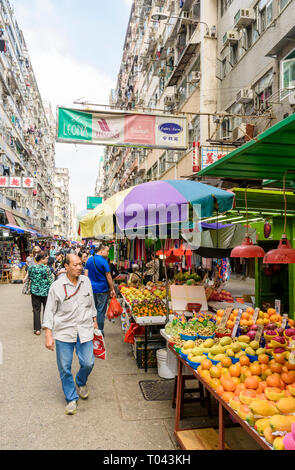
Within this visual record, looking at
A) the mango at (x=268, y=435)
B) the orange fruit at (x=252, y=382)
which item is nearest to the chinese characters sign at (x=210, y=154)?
the orange fruit at (x=252, y=382)

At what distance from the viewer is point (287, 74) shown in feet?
35.9

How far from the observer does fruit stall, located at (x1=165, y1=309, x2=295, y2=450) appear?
2455 millimetres

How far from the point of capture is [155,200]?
16.0 feet

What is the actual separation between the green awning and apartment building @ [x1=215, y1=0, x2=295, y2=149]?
6.31m

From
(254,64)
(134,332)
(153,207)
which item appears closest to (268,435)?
(153,207)

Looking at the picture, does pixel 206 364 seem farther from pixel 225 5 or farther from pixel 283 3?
pixel 225 5

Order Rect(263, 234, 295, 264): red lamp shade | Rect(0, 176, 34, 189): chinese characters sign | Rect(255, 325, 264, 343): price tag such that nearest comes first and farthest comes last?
1. Rect(263, 234, 295, 264): red lamp shade
2. Rect(255, 325, 264, 343): price tag
3. Rect(0, 176, 34, 189): chinese characters sign

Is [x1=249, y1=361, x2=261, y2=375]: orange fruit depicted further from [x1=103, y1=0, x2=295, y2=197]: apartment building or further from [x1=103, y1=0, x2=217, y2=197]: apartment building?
[x1=103, y1=0, x2=217, y2=197]: apartment building

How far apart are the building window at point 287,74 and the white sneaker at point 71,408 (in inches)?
398

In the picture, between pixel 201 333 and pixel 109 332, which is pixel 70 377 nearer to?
pixel 201 333

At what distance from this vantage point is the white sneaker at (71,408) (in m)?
4.39

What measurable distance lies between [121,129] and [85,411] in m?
7.18

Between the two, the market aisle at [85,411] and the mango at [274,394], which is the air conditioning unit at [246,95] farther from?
the mango at [274,394]

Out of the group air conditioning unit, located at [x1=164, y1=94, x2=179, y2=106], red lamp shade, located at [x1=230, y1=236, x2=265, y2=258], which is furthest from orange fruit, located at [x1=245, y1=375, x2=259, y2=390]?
air conditioning unit, located at [x1=164, y1=94, x2=179, y2=106]
